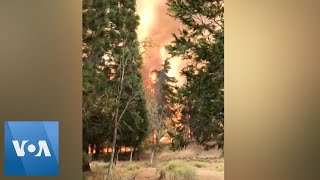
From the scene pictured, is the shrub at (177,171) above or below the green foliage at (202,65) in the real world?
below

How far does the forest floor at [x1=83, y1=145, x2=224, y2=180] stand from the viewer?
3.32 m

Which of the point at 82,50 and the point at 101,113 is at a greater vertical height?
the point at 82,50

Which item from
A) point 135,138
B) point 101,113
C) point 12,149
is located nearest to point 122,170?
point 135,138

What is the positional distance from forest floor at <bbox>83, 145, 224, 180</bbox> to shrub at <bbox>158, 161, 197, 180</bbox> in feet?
0.08

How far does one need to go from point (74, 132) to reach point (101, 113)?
0.25 meters

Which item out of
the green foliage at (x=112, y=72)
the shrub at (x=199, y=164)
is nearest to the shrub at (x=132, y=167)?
the green foliage at (x=112, y=72)

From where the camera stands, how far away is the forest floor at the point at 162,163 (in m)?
3.32

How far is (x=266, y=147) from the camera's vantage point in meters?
3.19

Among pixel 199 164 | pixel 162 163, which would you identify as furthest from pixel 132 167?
pixel 199 164

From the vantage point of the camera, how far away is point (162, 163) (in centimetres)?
339

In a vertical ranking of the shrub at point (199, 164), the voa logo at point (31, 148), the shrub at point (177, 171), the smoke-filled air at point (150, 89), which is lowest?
the shrub at point (177, 171)

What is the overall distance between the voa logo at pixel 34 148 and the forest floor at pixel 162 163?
0.98 feet

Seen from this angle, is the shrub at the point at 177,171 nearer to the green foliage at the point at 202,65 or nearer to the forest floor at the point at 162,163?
the forest floor at the point at 162,163

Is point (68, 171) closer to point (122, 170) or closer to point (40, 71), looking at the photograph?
point (122, 170)
